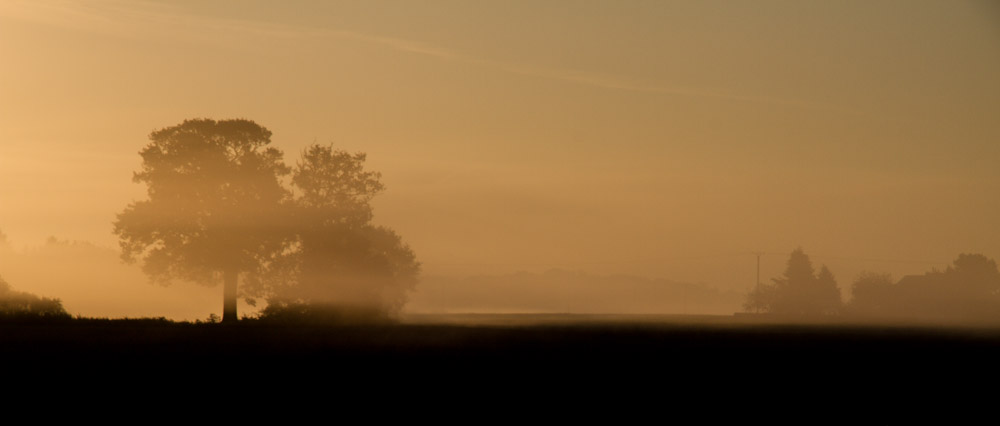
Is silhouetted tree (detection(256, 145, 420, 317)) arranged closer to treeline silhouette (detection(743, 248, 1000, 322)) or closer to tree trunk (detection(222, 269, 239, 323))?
tree trunk (detection(222, 269, 239, 323))

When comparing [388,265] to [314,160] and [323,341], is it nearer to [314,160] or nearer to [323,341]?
[314,160]

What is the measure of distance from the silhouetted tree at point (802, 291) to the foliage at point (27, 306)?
134 metres

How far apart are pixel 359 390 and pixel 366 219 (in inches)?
1929

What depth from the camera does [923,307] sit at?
564ft

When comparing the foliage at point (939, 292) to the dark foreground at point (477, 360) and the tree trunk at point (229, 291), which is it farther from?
the dark foreground at point (477, 360)

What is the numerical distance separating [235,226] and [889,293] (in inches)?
5504

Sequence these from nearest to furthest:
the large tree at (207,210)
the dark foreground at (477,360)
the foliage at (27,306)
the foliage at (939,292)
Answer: the dark foreground at (477,360) < the foliage at (27,306) < the large tree at (207,210) < the foliage at (939,292)

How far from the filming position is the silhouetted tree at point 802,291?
174625 millimetres

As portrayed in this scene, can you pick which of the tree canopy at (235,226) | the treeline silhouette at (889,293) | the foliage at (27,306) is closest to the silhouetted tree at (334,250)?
the tree canopy at (235,226)

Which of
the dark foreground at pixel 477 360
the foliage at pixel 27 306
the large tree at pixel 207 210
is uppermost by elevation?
the large tree at pixel 207 210

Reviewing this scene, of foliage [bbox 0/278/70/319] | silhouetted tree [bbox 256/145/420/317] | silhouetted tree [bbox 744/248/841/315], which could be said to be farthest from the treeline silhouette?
foliage [bbox 0/278/70/319]

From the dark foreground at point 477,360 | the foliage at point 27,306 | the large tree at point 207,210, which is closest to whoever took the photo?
the dark foreground at point 477,360

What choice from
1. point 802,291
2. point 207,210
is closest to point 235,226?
point 207,210

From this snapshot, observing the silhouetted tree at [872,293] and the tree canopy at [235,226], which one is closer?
the tree canopy at [235,226]
